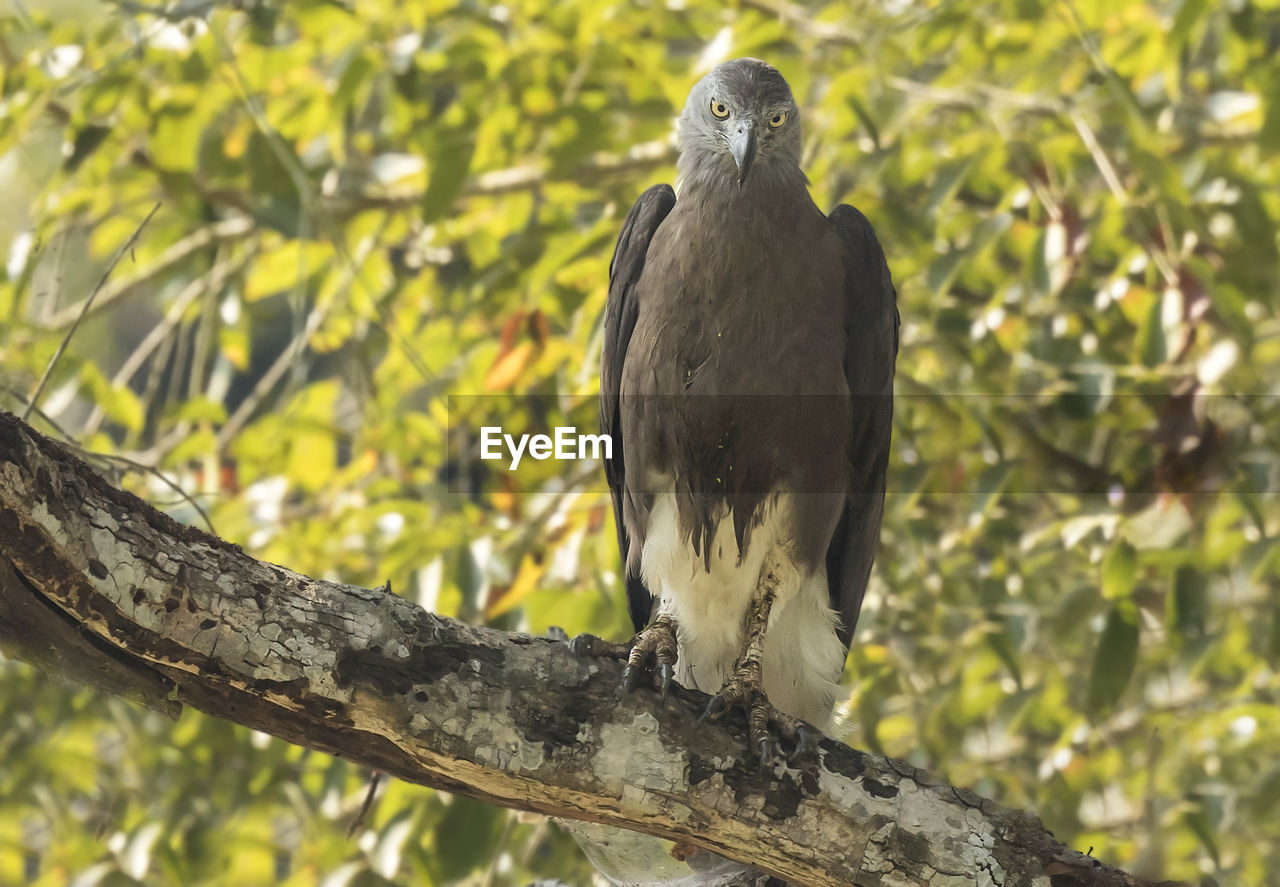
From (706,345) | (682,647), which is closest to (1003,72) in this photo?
A: (706,345)

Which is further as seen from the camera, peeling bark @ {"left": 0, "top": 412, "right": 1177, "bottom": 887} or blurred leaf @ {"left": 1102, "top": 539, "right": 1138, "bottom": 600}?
blurred leaf @ {"left": 1102, "top": 539, "right": 1138, "bottom": 600}

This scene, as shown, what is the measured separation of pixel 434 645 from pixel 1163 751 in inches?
153

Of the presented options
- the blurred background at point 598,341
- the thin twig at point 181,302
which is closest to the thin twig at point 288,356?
the blurred background at point 598,341

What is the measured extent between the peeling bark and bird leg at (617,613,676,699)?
31mm

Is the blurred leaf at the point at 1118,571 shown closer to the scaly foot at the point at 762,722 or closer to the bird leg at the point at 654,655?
the scaly foot at the point at 762,722

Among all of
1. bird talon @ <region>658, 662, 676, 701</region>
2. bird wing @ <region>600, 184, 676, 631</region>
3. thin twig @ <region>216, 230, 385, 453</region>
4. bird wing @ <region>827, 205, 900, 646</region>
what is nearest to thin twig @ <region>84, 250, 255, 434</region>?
thin twig @ <region>216, 230, 385, 453</region>

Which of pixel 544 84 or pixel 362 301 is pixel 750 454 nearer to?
pixel 544 84

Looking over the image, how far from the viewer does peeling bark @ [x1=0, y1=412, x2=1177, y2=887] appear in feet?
7.02

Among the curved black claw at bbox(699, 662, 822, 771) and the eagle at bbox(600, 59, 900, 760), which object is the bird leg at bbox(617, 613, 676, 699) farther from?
the curved black claw at bbox(699, 662, 822, 771)

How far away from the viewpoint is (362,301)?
538 centimetres

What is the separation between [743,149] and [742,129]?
0.43ft

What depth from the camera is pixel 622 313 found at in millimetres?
3727

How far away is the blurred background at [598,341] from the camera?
4.00 metres

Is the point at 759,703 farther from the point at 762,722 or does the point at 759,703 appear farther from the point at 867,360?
the point at 867,360
